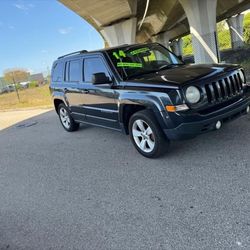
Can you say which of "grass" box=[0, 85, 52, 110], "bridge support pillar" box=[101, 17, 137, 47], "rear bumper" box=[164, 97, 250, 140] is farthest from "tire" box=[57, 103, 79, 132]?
"bridge support pillar" box=[101, 17, 137, 47]

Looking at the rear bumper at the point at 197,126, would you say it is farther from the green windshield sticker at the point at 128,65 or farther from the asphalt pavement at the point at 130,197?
the green windshield sticker at the point at 128,65

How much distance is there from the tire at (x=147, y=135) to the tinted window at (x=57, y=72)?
3280 millimetres

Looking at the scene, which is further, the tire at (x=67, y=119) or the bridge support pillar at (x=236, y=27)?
the bridge support pillar at (x=236, y=27)

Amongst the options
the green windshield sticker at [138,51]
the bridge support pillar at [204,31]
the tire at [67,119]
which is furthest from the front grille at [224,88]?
the bridge support pillar at [204,31]

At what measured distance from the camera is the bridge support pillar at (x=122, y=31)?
73.2 ft

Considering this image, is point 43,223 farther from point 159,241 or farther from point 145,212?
point 159,241

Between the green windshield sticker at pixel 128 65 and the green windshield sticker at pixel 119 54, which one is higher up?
the green windshield sticker at pixel 119 54

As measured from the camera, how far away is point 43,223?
365cm

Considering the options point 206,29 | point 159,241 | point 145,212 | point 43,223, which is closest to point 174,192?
point 145,212

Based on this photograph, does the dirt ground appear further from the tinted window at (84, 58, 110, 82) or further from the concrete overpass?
the concrete overpass

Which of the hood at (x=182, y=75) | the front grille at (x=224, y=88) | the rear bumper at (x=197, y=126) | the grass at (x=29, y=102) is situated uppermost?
the hood at (x=182, y=75)

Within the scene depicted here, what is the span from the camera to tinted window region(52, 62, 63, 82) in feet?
25.3

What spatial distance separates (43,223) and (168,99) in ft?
7.81

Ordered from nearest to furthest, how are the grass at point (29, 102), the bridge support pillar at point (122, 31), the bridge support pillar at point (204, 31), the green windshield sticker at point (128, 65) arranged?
1. the green windshield sticker at point (128, 65)
2. the grass at point (29, 102)
3. the bridge support pillar at point (204, 31)
4. the bridge support pillar at point (122, 31)
